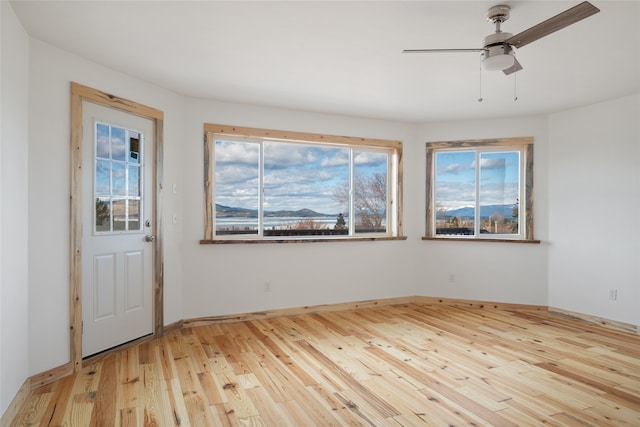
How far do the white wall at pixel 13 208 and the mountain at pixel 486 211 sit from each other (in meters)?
4.75

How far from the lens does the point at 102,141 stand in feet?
11.1

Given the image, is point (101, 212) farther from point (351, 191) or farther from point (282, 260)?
point (351, 191)

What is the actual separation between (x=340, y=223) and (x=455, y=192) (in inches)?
65.3

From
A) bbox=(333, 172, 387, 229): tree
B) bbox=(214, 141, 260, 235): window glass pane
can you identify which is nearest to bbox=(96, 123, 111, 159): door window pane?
bbox=(214, 141, 260, 235): window glass pane

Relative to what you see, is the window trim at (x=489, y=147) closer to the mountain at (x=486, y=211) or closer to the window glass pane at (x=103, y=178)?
the mountain at (x=486, y=211)

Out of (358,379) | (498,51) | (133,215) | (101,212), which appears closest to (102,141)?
(101,212)

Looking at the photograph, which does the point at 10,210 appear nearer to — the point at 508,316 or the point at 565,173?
the point at 508,316

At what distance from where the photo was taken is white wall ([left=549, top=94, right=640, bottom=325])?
425cm

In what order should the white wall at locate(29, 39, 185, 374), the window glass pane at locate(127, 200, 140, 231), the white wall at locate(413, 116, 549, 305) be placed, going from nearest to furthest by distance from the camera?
the white wall at locate(29, 39, 185, 374) < the window glass pane at locate(127, 200, 140, 231) < the white wall at locate(413, 116, 549, 305)

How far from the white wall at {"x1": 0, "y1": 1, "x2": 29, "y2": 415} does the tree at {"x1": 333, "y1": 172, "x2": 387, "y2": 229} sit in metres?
3.41

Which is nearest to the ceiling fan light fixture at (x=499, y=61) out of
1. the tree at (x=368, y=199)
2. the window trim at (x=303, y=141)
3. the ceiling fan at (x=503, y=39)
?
the ceiling fan at (x=503, y=39)

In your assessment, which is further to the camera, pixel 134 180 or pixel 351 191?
pixel 351 191

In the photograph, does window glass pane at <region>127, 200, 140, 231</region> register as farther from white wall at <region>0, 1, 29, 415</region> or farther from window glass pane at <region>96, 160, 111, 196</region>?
white wall at <region>0, 1, 29, 415</region>

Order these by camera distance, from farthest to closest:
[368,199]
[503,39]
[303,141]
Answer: [368,199] → [303,141] → [503,39]
